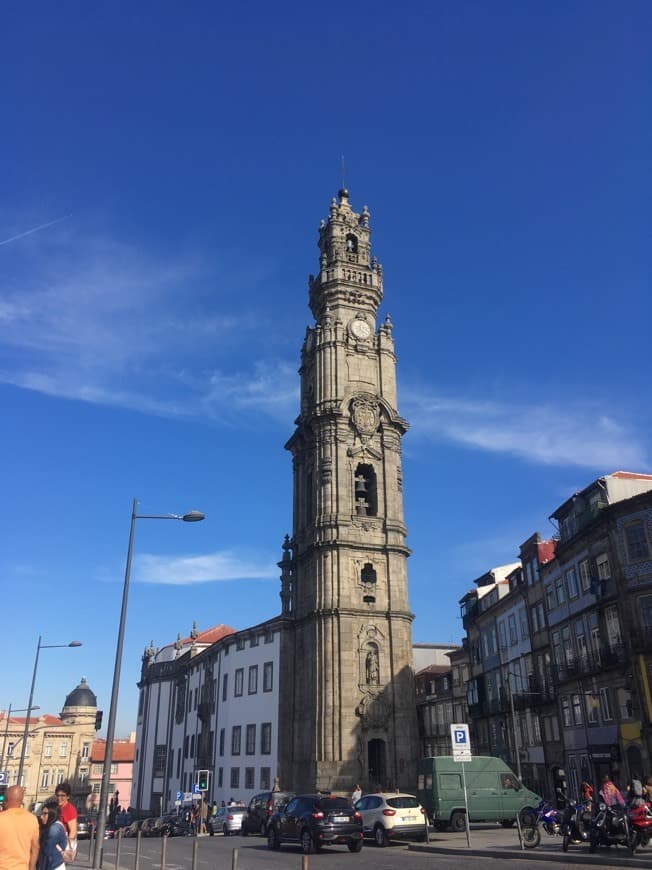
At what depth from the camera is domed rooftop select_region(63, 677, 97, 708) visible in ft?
320

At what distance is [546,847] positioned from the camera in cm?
1884

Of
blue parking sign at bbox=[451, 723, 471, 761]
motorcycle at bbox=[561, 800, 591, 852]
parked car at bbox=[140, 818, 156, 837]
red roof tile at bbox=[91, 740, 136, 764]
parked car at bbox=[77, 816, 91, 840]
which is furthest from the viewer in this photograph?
red roof tile at bbox=[91, 740, 136, 764]

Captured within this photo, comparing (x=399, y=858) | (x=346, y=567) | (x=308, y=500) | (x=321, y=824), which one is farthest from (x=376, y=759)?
(x=399, y=858)

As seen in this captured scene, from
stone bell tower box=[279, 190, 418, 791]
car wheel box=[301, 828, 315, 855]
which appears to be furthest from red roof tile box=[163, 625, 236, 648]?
car wheel box=[301, 828, 315, 855]

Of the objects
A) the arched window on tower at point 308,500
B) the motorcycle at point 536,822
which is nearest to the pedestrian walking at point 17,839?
the motorcycle at point 536,822

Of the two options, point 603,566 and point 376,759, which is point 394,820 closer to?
point 603,566

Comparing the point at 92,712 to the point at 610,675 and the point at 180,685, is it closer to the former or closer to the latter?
the point at 180,685

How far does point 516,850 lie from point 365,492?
3192 centimetres

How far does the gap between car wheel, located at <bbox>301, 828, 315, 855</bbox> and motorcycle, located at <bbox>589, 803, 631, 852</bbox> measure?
25.8 ft

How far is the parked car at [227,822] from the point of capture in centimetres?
3478

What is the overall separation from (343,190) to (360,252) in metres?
7.41

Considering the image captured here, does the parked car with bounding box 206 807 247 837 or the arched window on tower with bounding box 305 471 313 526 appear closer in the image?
the parked car with bounding box 206 807 247 837

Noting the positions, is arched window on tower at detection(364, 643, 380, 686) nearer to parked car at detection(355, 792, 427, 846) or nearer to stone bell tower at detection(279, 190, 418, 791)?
stone bell tower at detection(279, 190, 418, 791)

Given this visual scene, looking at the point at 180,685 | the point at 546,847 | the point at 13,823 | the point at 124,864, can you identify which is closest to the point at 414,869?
the point at 546,847
